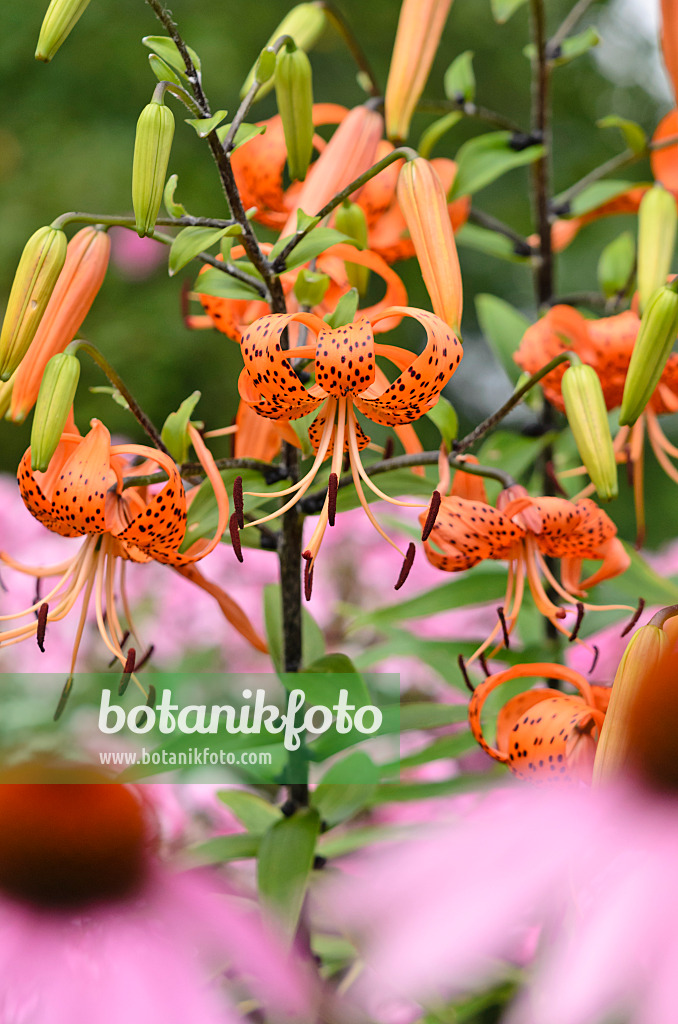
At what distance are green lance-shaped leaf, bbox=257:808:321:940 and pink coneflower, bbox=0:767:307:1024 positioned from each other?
0.33 feet

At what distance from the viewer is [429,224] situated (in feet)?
1.28

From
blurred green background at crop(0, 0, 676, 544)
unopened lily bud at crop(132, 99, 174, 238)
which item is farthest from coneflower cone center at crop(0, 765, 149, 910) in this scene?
blurred green background at crop(0, 0, 676, 544)

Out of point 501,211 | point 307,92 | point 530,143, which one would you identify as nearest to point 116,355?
point 501,211

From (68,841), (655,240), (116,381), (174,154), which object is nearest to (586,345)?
(655,240)

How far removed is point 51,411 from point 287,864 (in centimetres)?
24

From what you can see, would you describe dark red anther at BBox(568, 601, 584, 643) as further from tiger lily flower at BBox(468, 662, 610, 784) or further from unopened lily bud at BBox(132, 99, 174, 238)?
unopened lily bud at BBox(132, 99, 174, 238)

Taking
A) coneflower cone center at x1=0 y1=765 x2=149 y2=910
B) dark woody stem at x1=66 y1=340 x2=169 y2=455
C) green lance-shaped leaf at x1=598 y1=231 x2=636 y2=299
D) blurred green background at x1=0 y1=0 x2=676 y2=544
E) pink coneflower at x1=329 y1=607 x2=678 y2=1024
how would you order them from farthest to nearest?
blurred green background at x1=0 y1=0 x2=676 y2=544, green lance-shaped leaf at x1=598 y1=231 x2=636 y2=299, dark woody stem at x1=66 y1=340 x2=169 y2=455, coneflower cone center at x1=0 y1=765 x2=149 y2=910, pink coneflower at x1=329 y1=607 x2=678 y2=1024

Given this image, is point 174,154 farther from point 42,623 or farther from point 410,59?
point 42,623

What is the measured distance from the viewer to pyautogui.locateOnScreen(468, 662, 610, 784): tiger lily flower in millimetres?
351

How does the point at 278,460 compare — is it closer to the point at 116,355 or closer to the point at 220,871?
the point at 220,871

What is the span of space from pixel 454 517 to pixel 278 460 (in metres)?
0.12

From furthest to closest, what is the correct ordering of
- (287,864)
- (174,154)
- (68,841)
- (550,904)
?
(174,154), (287,864), (68,841), (550,904)

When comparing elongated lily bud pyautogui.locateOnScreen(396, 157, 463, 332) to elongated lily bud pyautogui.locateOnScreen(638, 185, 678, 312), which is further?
elongated lily bud pyautogui.locateOnScreen(638, 185, 678, 312)

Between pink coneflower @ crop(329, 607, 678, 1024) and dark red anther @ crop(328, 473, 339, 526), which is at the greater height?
pink coneflower @ crop(329, 607, 678, 1024)
